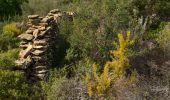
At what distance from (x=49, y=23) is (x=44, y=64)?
161cm

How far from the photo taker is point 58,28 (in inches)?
449

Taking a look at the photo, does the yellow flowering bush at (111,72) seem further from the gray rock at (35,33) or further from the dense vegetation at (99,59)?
the gray rock at (35,33)

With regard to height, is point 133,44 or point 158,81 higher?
point 133,44

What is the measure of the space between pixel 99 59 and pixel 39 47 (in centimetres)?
155

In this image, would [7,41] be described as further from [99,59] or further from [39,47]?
[99,59]

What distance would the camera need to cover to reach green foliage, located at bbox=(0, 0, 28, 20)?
1457 cm

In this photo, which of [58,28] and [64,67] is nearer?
[64,67]

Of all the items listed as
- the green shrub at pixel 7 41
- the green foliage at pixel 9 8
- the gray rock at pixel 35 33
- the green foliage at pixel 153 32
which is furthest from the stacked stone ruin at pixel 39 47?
the green foliage at pixel 9 8

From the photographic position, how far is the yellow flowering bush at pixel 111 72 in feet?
28.9

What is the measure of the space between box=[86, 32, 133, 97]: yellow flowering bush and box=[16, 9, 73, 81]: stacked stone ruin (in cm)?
139

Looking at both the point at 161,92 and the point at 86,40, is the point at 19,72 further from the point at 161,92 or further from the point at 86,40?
the point at 161,92

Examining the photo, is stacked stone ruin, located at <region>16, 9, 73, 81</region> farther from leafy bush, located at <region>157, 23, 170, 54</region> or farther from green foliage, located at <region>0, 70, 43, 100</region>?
leafy bush, located at <region>157, 23, 170, 54</region>

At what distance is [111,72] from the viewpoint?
9656 millimetres

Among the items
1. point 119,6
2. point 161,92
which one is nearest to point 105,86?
point 161,92
